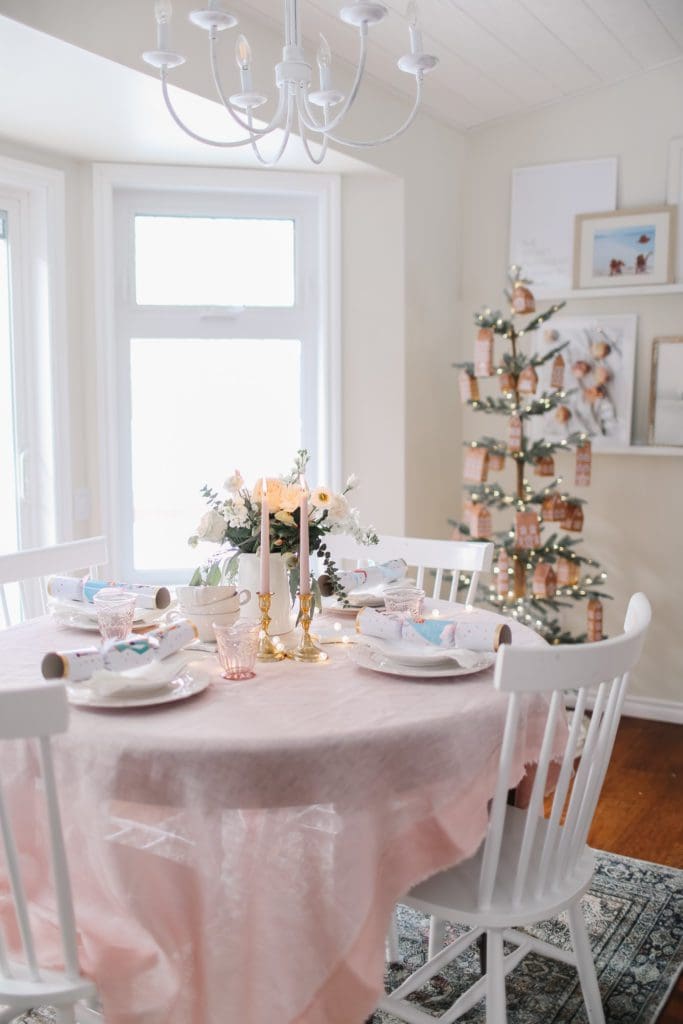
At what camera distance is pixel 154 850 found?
1537 millimetres

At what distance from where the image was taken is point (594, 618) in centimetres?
373

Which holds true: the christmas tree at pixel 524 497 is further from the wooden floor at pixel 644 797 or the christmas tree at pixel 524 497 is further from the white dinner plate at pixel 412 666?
the white dinner plate at pixel 412 666

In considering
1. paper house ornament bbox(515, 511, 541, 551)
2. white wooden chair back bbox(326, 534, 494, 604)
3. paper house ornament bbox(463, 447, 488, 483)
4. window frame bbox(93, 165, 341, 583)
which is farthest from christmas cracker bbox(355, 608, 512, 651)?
window frame bbox(93, 165, 341, 583)

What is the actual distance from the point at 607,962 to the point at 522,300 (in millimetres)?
2322

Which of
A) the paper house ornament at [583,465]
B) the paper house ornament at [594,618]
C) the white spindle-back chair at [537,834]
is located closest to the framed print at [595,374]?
the paper house ornament at [583,465]

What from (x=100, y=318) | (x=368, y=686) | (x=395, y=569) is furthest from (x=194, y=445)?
(x=368, y=686)

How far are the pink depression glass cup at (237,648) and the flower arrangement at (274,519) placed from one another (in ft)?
0.89

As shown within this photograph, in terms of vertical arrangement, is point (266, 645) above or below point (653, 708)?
above

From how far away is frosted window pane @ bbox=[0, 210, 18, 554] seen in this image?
3393 mm

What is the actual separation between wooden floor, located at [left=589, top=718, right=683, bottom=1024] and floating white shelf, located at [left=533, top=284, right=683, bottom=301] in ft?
5.76

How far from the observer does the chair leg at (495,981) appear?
5.49 ft

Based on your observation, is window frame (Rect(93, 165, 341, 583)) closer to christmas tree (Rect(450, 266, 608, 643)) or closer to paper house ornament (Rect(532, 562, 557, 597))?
christmas tree (Rect(450, 266, 608, 643))

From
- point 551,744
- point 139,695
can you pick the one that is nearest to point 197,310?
point 139,695

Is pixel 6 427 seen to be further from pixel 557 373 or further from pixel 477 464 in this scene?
pixel 557 373
